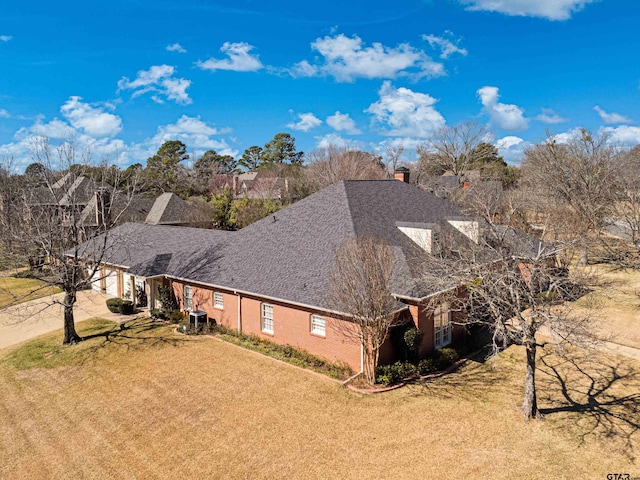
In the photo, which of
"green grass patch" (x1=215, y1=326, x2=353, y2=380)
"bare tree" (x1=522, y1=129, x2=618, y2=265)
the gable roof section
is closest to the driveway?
"green grass patch" (x1=215, y1=326, x2=353, y2=380)

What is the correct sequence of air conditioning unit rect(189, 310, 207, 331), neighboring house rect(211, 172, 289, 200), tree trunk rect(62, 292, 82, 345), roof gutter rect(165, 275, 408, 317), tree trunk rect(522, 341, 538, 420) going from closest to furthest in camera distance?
tree trunk rect(522, 341, 538, 420), roof gutter rect(165, 275, 408, 317), tree trunk rect(62, 292, 82, 345), air conditioning unit rect(189, 310, 207, 331), neighboring house rect(211, 172, 289, 200)

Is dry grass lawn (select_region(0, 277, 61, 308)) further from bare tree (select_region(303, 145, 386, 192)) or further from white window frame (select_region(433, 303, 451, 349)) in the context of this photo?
bare tree (select_region(303, 145, 386, 192))

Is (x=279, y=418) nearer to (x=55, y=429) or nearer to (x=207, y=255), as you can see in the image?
(x=55, y=429)

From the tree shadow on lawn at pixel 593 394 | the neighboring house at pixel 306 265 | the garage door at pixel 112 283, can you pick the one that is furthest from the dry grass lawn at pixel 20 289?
the tree shadow on lawn at pixel 593 394

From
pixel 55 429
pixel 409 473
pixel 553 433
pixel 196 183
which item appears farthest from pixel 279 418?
pixel 196 183

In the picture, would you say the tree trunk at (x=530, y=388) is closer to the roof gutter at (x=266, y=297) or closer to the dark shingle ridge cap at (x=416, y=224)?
the roof gutter at (x=266, y=297)

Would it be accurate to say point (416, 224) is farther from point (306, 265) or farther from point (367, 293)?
point (367, 293)
